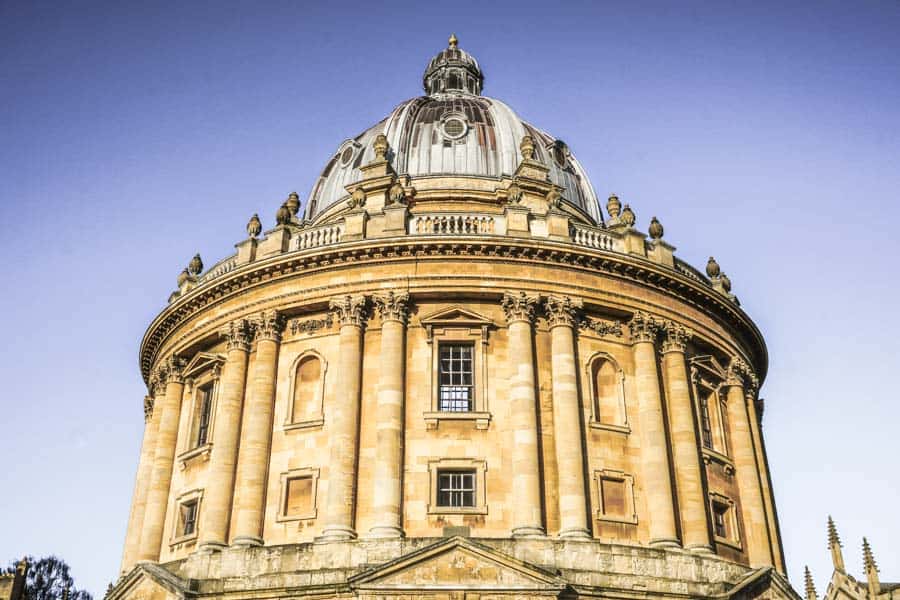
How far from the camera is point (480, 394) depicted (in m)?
28.0

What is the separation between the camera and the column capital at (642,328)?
30094mm

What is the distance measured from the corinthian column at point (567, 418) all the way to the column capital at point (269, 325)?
30.1ft

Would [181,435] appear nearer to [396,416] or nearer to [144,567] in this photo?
[144,567]

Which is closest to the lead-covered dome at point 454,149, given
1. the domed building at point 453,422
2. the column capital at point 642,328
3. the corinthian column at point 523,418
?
the domed building at point 453,422

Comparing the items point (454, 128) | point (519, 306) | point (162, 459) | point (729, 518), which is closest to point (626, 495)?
point (729, 518)

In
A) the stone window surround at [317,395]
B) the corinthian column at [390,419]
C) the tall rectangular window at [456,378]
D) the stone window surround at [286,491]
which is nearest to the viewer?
the corinthian column at [390,419]

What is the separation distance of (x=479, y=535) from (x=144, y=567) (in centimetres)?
1047

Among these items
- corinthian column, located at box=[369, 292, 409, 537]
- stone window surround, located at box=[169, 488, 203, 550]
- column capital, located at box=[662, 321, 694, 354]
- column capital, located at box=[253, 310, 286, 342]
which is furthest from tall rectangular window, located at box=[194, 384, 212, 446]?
column capital, located at box=[662, 321, 694, 354]

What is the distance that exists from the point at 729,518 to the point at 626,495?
5.05 metres

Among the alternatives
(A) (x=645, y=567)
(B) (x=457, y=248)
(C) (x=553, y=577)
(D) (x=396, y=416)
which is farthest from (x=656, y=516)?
(B) (x=457, y=248)

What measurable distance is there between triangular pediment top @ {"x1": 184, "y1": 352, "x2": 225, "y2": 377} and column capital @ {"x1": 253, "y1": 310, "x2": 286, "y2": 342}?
1.97 metres

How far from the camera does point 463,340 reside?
28906 millimetres

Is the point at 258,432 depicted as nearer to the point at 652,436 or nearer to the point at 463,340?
the point at 463,340

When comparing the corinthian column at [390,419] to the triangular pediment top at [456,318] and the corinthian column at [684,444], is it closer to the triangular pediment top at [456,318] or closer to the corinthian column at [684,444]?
the triangular pediment top at [456,318]
